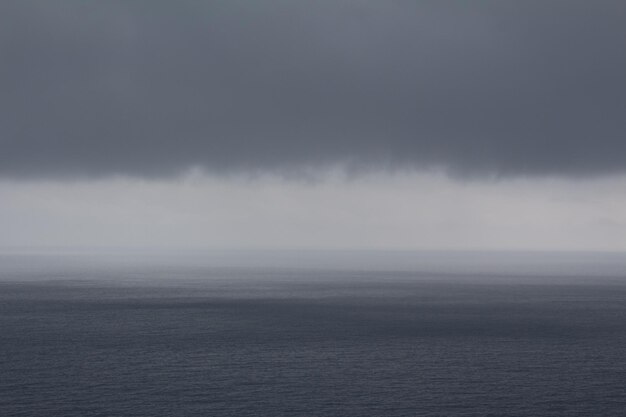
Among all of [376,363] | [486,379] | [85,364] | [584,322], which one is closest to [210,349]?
[85,364]

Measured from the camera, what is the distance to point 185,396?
81.4m

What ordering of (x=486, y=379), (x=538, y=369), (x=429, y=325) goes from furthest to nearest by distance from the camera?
1. (x=429, y=325)
2. (x=538, y=369)
3. (x=486, y=379)

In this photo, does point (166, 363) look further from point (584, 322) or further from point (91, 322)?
point (584, 322)

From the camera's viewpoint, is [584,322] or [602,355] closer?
[602,355]

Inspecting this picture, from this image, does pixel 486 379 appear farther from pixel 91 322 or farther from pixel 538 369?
pixel 91 322

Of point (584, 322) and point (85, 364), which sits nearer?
point (85, 364)

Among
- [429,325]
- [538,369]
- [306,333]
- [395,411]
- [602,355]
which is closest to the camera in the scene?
[395,411]

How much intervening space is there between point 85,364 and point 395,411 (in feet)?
168

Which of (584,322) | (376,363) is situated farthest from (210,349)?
(584,322)

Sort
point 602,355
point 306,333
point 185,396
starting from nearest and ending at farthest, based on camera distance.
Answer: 1. point 185,396
2. point 602,355
3. point 306,333

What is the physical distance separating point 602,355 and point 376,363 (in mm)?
39863

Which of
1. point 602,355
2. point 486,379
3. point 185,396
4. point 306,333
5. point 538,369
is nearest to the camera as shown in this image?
point 185,396

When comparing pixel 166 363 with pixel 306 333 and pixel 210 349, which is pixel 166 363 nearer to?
pixel 210 349

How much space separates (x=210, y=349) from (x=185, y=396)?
3544 cm
